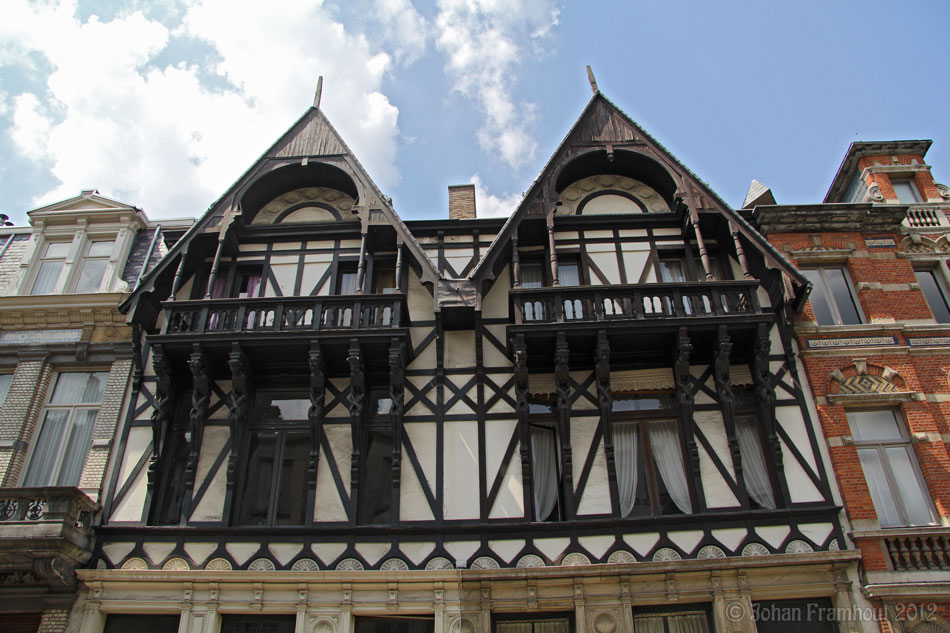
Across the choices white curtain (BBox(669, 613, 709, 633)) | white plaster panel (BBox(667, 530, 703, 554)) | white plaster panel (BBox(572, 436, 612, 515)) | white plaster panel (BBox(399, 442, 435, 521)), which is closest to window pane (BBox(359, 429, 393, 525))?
white plaster panel (BBox(399, 442, 435, 521))

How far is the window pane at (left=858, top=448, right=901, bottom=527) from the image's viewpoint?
1258 cm

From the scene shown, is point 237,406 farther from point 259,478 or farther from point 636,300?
point 636,300

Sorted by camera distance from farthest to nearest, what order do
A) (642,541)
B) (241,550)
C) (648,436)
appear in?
(648,436) < (241,550) < (642,541)

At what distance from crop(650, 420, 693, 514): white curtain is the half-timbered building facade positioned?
39mm

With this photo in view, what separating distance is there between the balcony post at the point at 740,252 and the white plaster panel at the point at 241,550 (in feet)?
36.1

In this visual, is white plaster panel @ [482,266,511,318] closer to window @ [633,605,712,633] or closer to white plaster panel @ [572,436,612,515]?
white plaster panel @ [572,436,612,515]

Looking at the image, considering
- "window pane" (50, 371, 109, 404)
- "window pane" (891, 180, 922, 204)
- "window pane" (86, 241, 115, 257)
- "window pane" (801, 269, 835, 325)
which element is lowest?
"window pane" (50, 371, 109, 404)

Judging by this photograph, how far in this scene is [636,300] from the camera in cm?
1363

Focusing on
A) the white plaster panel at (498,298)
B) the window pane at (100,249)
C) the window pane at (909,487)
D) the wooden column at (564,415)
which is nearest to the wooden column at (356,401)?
the white plaster panel at (498,298)

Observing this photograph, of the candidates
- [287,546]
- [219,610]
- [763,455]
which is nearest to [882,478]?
[763,455]

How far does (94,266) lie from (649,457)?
13.6m

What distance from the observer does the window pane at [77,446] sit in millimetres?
13711

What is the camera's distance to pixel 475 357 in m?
14.2

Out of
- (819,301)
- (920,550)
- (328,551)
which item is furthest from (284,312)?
(920,550)
